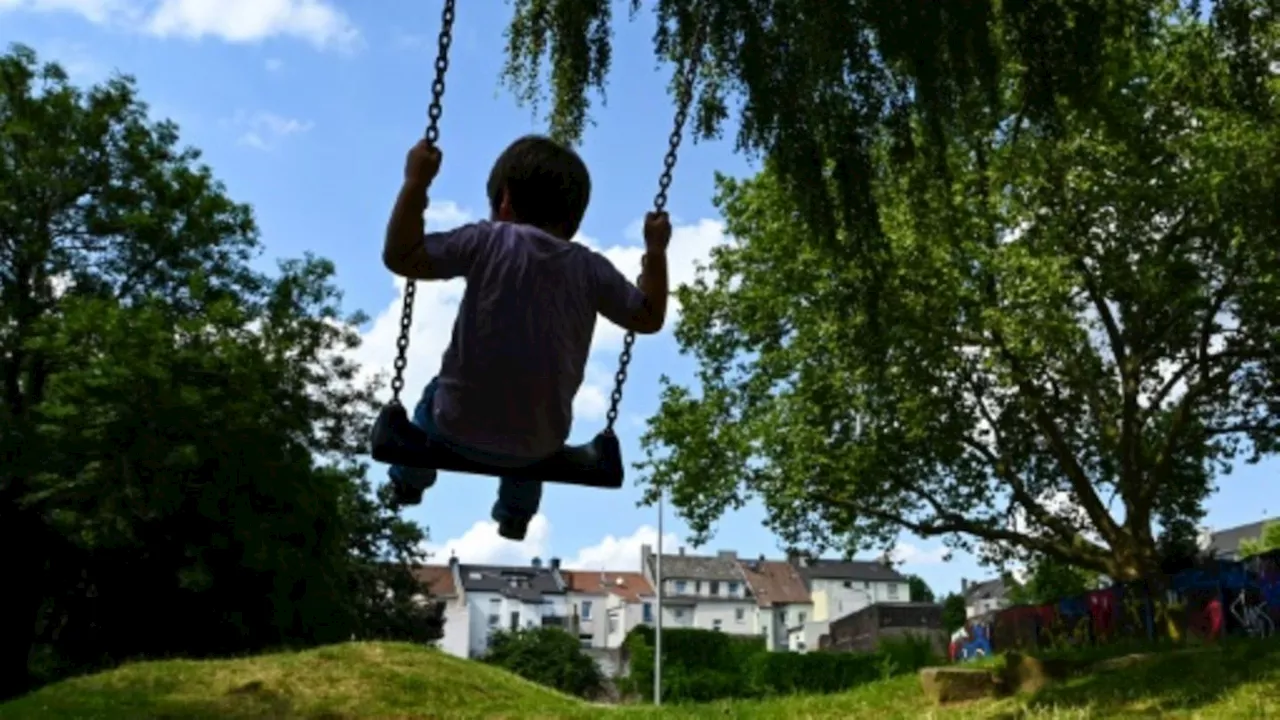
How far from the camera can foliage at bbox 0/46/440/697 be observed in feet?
63.6

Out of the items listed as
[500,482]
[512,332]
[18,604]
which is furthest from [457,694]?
[512,332]

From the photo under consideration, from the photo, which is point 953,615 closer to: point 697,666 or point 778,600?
point 697,666

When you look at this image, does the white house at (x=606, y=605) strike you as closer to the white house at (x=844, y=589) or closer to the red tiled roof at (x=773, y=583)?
the red tiled roof at (x=773, y=583)

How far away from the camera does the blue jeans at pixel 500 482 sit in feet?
12.0

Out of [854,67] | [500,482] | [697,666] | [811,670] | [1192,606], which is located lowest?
[811,670]

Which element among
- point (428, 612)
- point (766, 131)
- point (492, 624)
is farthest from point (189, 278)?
point (492, 624)

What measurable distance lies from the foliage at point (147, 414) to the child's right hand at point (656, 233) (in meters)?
16.9

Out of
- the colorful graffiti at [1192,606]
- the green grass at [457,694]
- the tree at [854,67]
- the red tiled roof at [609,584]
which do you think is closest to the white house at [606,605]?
the red tiled roof at [609,584]

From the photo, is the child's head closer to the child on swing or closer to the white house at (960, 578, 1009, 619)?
the child on swing

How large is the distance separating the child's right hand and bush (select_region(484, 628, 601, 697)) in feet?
165

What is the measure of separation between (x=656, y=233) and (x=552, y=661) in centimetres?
5218

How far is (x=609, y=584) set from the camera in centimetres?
9081

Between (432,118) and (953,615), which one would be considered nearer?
(432,118)

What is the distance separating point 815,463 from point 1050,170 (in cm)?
520
